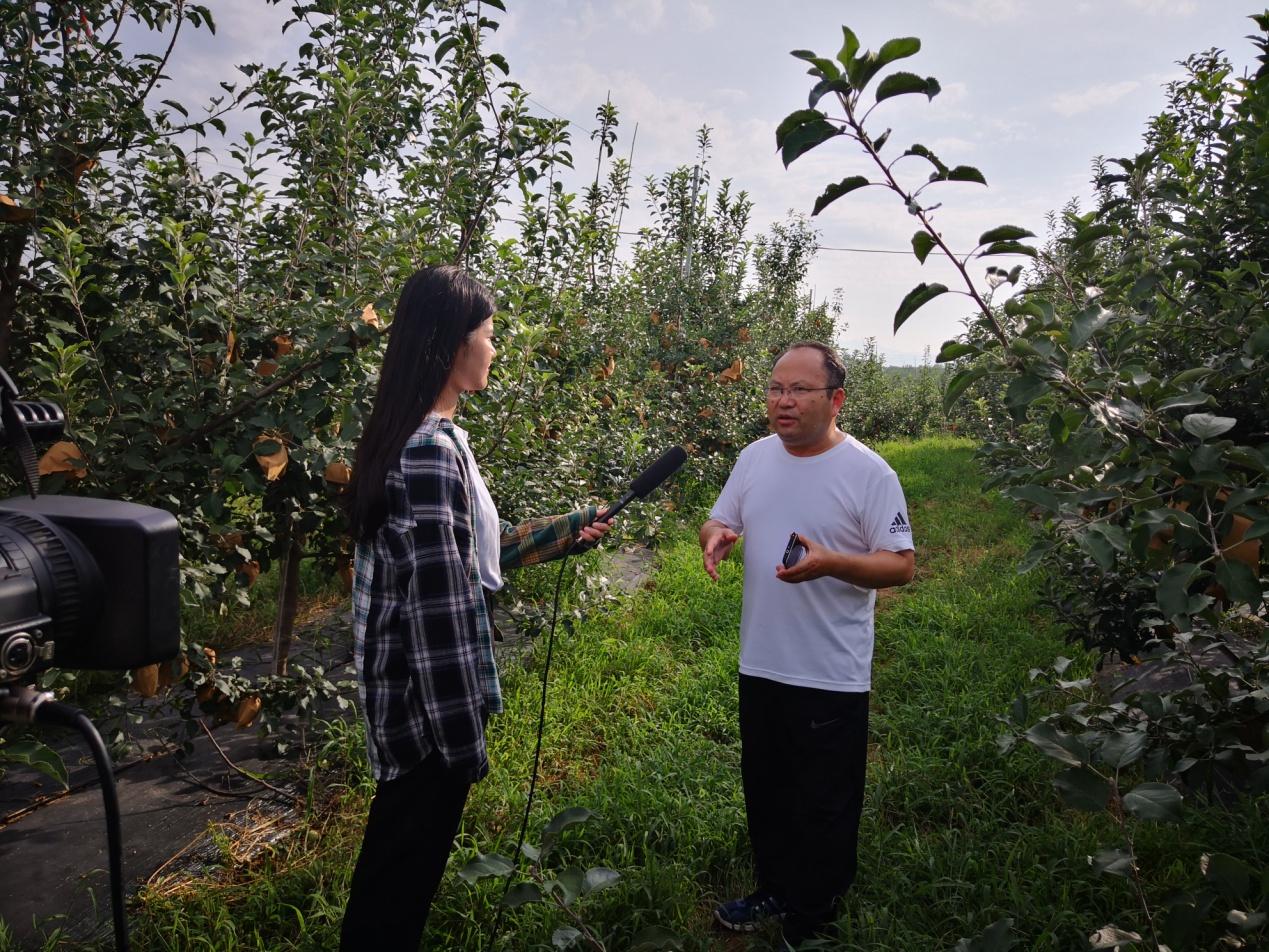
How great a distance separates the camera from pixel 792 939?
215 centimetres

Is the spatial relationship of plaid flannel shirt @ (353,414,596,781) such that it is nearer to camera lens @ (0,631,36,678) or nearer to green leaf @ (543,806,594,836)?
green leaf @ (543,806,594,836)

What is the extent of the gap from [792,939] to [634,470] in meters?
2.98

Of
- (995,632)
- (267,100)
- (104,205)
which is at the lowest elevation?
(995,632)

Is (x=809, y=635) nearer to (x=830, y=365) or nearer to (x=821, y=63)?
(x=830, y=365)

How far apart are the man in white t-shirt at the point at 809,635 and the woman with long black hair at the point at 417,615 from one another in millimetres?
831

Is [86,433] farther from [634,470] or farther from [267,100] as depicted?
[634,470]

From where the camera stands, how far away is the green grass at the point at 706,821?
7.29ft

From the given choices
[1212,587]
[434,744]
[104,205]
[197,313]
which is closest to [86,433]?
[197,313]

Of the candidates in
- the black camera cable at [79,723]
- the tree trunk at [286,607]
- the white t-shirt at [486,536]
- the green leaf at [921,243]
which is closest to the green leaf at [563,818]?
the white t-shirt at [486,536]

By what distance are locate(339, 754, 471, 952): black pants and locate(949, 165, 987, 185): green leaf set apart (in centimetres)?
143

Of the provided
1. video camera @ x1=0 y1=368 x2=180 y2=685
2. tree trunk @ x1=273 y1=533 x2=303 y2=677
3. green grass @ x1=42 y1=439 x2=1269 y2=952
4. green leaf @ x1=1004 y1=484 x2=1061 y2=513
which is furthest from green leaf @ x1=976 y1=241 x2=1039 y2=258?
tree trunk @ x1=273 y1=533 x2=303 y2=677

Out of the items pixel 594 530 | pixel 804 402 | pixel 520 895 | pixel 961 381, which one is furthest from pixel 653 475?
pixel 520 895

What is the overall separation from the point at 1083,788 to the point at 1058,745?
0.28ft

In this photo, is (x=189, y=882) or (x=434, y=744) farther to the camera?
(x=189, y=882)
